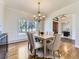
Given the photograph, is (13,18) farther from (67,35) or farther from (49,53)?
(67,35)

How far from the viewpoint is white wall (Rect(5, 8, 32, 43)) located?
6711 mm

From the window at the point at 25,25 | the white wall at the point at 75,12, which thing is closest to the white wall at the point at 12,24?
the window at the point at 25,25

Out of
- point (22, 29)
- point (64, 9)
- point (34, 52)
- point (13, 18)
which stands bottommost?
point (34, 52)

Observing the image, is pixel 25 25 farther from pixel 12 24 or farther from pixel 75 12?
pixel 75 12

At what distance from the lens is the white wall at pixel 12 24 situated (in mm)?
6711

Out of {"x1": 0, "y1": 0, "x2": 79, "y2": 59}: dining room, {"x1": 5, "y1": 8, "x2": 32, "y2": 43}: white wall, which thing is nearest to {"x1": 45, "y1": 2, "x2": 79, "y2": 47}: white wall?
{"x1": 0, "y1": 0, "x2": 79, "y2": 59}: dining room

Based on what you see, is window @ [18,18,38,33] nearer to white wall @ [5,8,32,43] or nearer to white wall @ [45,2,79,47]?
white wall @ [5,8,32,43]

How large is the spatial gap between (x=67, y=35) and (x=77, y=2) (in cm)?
485

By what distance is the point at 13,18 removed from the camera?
714cm

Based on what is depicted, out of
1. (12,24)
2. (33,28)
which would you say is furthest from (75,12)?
(12,24)

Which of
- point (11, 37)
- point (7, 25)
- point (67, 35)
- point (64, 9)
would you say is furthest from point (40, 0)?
point (67, 35)

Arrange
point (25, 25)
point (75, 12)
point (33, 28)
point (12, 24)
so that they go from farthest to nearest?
point (33, 28), point (25, 25), point (12, 24), point (75, 12)

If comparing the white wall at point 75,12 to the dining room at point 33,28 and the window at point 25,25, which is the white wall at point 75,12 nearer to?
the dining room at point 33,28

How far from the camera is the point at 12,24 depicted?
708 cm
